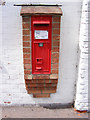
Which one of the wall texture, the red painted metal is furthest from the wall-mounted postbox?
the wall texture

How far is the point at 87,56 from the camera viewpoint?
10.6 feet

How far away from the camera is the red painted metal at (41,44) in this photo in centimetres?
284

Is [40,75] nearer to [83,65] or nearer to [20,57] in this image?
[20,57]

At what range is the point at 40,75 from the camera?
3170mm

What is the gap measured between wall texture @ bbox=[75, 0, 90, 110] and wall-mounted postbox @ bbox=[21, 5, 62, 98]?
1.85 feet

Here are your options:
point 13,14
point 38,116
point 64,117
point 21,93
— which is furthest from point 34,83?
point 13,14

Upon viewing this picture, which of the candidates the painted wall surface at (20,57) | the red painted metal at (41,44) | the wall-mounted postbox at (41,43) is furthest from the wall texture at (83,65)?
the red painted metal at (41,44)

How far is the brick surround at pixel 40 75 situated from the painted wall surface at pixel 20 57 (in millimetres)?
263

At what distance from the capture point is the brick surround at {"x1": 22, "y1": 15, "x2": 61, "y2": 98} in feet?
9.58

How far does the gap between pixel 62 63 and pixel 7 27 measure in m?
1.51

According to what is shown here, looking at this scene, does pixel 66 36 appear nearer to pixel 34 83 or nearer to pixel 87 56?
pixel 87 56

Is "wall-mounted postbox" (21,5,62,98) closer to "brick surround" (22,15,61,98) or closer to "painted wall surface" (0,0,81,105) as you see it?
"brick surround" (22,15,61,98)

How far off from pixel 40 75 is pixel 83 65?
1003 mm

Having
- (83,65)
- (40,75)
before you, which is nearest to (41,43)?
(40,75)
